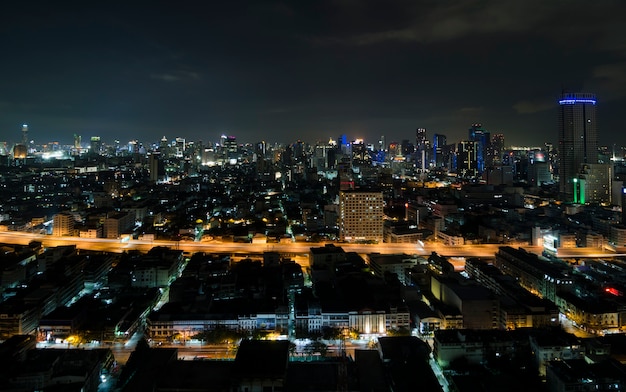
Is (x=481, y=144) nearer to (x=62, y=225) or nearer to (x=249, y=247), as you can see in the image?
(x=249, y=247)

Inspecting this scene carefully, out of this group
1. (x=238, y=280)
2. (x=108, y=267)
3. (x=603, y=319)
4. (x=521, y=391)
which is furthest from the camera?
(x=108, y=267)

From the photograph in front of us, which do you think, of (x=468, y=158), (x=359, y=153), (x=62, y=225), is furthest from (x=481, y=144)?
(x=62, y=225)

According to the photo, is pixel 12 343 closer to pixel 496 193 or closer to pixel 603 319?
pixel 603 319

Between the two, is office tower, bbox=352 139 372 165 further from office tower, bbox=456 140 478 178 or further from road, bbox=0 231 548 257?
road, bbox=0 231 548 257

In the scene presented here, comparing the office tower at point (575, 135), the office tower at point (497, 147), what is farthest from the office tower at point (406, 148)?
the office tower at point (575, 135)

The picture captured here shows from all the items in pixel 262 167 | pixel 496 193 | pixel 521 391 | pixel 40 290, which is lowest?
pixel 521 391

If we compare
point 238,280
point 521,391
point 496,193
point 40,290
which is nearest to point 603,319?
point 521,391
